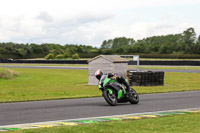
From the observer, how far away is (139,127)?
302 inches

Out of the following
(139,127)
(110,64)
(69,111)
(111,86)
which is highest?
(110,64)

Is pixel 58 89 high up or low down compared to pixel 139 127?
down

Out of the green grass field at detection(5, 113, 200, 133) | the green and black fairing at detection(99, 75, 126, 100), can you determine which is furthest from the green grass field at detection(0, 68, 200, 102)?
the green grass field at detection(5, 113, 200, 133)

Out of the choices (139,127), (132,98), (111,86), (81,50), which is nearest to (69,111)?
(111,86)

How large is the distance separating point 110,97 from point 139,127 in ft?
13.9

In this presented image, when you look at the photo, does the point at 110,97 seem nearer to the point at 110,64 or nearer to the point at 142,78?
the point at 142,78

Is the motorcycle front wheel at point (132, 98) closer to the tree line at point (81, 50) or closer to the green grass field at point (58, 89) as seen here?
the green grass field at point (58, 89)

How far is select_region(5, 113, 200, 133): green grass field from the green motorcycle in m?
3.23

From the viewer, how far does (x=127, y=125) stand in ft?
25.9

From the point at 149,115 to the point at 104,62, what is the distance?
1313 centimetres

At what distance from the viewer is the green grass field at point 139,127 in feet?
23.7

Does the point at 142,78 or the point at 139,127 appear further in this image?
the point at 142,78

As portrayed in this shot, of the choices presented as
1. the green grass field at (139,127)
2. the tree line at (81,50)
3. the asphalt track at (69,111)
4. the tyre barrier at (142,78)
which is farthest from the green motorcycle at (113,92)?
the tree line at (81,50)

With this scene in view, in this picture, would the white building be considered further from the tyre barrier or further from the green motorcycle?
the green motorcycle
